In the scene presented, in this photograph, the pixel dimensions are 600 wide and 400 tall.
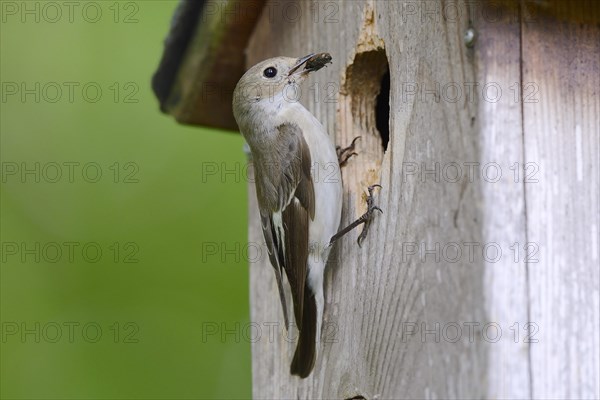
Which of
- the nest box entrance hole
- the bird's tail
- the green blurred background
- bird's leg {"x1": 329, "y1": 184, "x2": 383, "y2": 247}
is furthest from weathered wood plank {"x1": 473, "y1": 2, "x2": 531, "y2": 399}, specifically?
the green blurred background

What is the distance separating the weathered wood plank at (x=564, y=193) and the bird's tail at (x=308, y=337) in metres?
1.02

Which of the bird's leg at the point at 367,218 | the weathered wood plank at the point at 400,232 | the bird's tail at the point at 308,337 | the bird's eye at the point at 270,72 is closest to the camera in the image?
the weathered wood plank at the point at 400,232

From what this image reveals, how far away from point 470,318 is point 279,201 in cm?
129

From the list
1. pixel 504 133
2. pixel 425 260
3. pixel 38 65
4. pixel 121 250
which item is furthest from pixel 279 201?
pixel 38 65

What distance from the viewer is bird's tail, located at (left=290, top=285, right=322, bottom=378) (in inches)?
134

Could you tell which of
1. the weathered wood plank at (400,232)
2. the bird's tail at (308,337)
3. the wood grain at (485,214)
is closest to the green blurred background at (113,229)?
the weathered wood plank at (400,232)

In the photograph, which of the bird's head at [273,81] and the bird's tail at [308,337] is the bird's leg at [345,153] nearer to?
the bird's head at [273,81]

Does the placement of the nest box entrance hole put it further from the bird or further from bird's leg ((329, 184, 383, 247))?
bird's leg ((329, 184, 383, 247))

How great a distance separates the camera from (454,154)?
274 cm

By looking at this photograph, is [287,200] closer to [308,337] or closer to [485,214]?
[308,337]

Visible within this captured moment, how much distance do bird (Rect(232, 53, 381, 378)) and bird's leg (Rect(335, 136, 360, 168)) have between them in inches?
0.7

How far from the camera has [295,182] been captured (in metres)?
3.72

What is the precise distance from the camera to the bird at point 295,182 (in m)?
3.45

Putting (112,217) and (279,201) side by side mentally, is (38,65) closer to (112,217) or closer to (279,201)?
(112,217)
